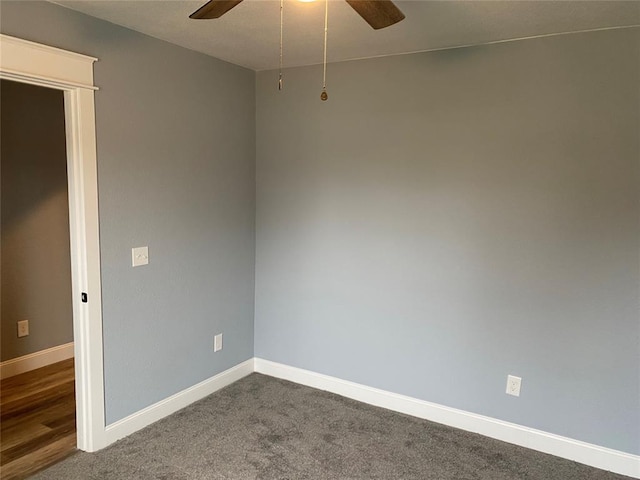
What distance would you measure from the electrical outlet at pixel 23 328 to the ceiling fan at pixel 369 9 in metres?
3.03

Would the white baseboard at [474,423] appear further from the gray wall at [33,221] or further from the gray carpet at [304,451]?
the gray wall at [33,221]

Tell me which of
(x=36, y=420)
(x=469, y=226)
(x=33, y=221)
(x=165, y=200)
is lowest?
(x=36, y=420)

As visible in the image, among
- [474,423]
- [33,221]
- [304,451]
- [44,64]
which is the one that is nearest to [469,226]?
[474,423]

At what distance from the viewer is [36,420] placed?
2854 millimetres

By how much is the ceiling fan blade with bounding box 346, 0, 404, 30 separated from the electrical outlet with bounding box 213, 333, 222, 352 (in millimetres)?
2423

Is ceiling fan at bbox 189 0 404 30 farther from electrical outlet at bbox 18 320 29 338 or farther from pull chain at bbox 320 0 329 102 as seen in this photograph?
electrical outlet at bbox 18 320 29 338

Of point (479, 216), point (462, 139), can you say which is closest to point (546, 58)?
point (462, 139)

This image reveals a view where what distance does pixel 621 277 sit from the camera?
238 centimetres

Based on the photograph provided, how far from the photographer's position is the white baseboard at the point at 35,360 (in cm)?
344

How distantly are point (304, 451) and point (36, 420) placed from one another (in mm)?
1771

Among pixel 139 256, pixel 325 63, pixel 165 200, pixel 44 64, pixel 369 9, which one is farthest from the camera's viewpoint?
pixel 325 63

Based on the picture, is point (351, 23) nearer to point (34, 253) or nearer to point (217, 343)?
point (217, 343)

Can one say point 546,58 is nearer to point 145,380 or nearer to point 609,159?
point 609,159

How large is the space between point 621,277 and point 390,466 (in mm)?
1625
